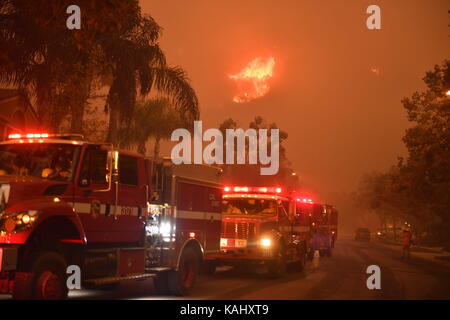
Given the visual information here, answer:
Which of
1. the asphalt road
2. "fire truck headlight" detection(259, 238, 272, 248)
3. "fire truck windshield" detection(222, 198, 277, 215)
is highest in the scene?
"fire truck windshield" detection(222, 198, 277, 215)

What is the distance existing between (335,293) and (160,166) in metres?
5.17

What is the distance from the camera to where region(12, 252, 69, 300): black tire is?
28.2 feet

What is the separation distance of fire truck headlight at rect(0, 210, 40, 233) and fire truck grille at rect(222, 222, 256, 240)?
31.1 feet

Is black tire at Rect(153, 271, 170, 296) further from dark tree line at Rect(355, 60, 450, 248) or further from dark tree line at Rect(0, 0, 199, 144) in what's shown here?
dark tree line at Rect(355, 60, 450, 248)

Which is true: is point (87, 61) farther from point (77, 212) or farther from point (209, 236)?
point (77, 212)

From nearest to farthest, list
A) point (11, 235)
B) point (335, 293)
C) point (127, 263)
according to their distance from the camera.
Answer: point (11, 235), point (127, 263), point (335, 293)

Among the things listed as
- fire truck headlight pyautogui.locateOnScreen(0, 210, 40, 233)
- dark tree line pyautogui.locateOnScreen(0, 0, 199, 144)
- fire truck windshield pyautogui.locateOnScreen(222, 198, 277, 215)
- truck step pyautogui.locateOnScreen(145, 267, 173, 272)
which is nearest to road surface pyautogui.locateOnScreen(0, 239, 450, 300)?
truck step pyautogui.locateOnScreen(145, 267, 173, 272)

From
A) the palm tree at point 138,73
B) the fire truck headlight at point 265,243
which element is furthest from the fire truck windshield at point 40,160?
the palm tree at point 138,73

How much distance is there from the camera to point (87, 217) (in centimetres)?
997

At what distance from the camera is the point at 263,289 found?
571 inches

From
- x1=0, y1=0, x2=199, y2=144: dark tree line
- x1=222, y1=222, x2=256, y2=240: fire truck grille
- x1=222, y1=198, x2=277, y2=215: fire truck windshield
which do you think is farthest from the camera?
x1=222, y1=198, x2=277, y2=215: fire truck windshield

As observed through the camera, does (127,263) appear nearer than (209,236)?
Yes

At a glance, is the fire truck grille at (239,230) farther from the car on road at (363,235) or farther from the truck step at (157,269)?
the car on road at (363,235)
